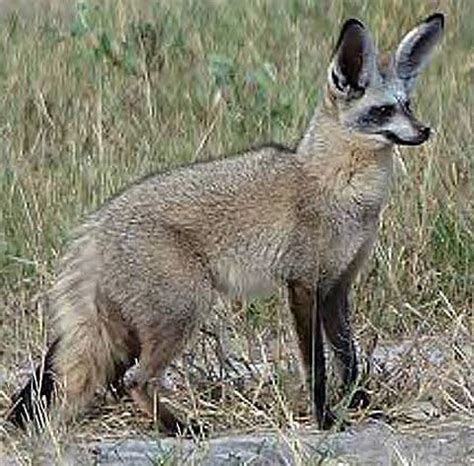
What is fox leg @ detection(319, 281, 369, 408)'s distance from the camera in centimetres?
552

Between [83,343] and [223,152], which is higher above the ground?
[83,343]

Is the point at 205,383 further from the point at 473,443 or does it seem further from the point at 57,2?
the point at 57,2

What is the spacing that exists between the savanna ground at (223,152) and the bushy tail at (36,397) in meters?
0.08

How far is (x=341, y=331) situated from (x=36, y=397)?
1.03 m

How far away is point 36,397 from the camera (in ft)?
17.0

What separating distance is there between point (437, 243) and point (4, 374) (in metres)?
1.75

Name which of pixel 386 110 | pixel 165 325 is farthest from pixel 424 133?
pixel 165 325

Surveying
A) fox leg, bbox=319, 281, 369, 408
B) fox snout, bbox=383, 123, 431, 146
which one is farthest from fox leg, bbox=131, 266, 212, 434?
fox snout, bbox=383, 123, 431, 146

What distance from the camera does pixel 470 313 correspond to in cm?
617

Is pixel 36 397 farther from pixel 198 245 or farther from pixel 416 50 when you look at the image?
pixel 416 50

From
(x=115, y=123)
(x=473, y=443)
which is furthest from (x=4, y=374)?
(x=115, y=123)

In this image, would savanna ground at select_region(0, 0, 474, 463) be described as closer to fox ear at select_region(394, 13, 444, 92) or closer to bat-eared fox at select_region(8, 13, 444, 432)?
bat-eared fox at select_region(8, 13, 444, 432)

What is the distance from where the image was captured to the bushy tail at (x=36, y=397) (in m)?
5.08

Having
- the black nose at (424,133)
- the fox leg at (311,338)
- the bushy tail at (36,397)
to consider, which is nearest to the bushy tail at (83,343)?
the bushy tail at (36,397)
